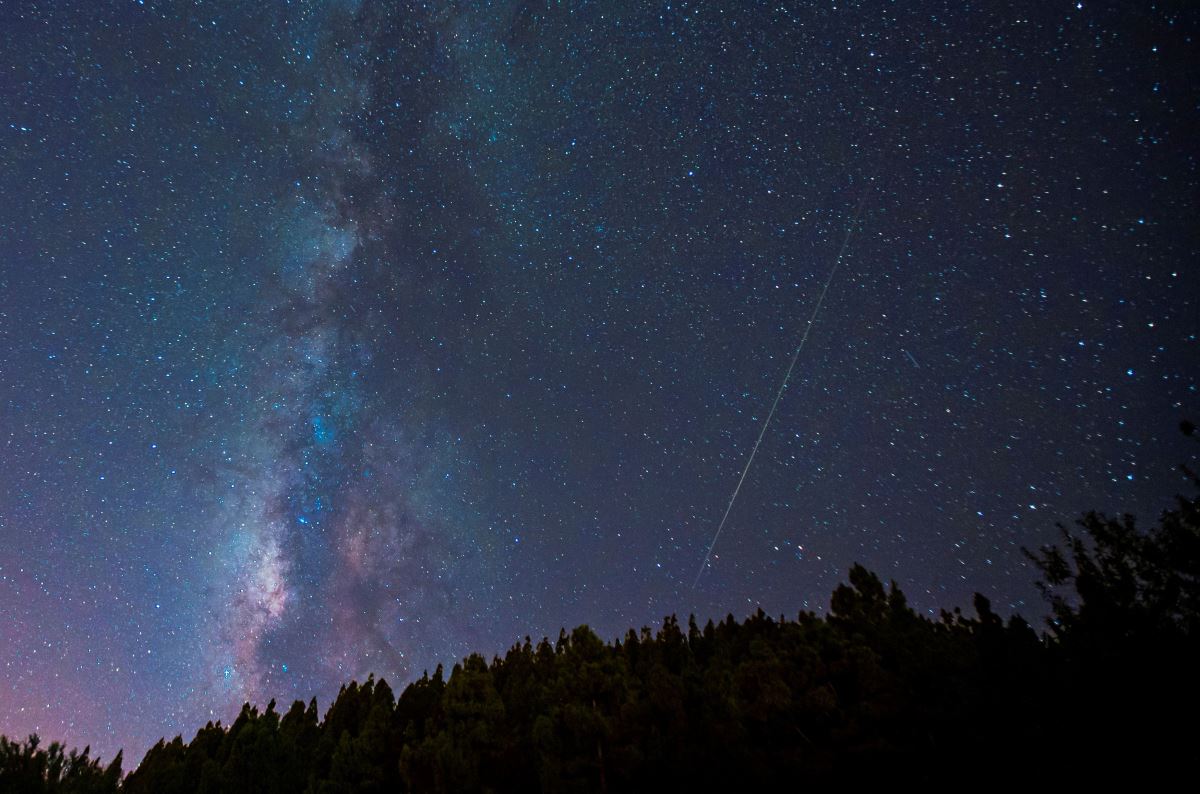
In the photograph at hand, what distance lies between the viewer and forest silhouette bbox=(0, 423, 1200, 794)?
18312 mm

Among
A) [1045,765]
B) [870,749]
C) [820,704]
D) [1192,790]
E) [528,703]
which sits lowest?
[1192,790]

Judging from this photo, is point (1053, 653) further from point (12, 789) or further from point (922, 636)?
point (12, 789)

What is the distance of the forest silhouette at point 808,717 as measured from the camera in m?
18.3

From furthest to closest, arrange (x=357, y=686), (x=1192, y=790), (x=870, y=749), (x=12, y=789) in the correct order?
1. (x=357, y=686)
2. (x=12, y=789)
3. (x=870, y=749)
4. (x=1192, y=790)

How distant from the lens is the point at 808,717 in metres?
24.7

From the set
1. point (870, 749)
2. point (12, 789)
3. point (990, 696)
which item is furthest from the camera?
point (12, 789)

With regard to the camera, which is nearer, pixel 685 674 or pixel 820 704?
pixel 820 704

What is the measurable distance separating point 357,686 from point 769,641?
89.8 ft

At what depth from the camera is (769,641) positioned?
32.9 meters

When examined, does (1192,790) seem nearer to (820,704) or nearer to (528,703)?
(820,704)

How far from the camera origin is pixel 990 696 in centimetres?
2000

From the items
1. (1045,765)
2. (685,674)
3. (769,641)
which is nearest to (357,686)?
(685,674)

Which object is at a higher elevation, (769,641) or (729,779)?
(769,641)

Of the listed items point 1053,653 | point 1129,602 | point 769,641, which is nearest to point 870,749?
point 1053,653
